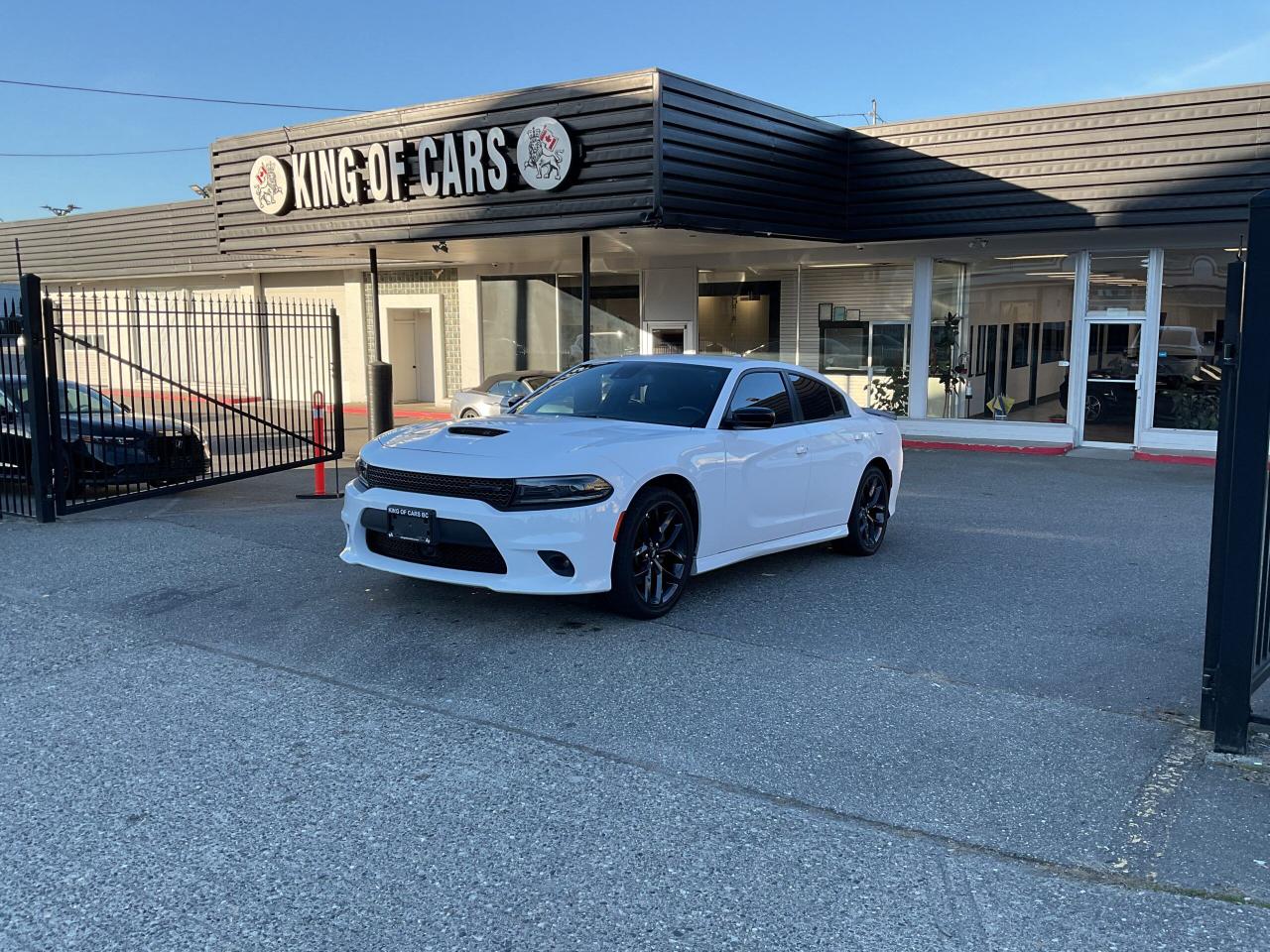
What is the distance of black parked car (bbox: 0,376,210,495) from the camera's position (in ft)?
32.2

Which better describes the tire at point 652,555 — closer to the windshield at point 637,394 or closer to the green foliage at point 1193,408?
the windshield at point 637,394

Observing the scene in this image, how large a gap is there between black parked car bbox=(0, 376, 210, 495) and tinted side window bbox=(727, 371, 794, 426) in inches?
226

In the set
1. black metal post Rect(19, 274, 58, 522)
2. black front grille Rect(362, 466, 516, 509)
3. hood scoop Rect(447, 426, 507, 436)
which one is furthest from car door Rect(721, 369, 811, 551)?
black metal post Rect(19, 274, 58, 522)

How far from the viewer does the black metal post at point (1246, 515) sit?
4.43 meters

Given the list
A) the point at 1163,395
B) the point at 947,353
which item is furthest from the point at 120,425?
the point at 1163,395

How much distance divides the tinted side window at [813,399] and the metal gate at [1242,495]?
361 cm

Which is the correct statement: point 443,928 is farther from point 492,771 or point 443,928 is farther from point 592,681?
point 592,681

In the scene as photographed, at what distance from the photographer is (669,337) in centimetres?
2011

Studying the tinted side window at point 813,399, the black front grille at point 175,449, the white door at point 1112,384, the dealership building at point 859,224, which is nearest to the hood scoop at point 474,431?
the tinted side window at point 813,399

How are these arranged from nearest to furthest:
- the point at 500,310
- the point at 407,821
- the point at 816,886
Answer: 1. the point at 816,886
2. the point at 407,821
3. the point at 500,310

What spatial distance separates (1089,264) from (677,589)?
12.0 metres

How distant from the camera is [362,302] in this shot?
24922mm

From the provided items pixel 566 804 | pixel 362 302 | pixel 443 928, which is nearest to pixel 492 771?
pixel 566 804

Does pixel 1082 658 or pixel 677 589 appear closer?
pixel 1082 658
